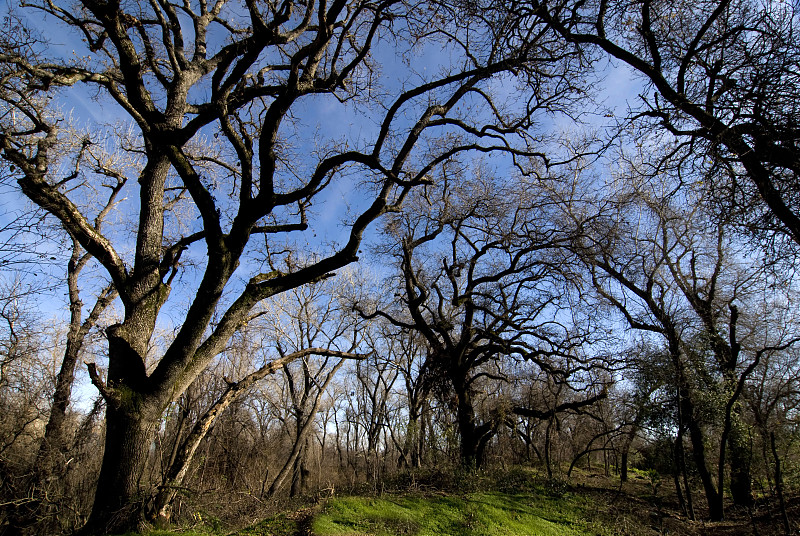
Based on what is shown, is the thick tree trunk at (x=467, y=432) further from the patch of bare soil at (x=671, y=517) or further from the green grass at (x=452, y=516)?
the patch of bare soil at (x=671, y=517)

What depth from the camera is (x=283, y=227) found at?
6363 mm

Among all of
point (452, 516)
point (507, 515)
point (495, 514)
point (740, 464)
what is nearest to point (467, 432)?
point (507, 515)

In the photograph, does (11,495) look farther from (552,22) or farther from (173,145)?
(552,22)

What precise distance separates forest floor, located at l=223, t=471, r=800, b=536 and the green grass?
0.05ft

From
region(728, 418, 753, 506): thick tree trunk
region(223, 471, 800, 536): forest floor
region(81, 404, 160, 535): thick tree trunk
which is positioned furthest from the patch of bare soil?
region(81, 404, 160, 535): thick tree trunk

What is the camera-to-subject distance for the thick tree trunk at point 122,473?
4137mm

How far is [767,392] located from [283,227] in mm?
15779

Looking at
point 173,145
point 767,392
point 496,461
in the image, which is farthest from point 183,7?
point 767,392

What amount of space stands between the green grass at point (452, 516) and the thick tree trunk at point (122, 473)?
209cm

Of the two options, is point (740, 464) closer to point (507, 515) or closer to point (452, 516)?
point (507, 515)

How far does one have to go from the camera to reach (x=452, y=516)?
6809 millimetres

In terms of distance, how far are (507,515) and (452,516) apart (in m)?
1.23

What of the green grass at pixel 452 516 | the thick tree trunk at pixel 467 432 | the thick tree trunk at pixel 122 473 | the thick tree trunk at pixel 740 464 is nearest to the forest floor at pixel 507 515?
the green grass at pixel 452 516

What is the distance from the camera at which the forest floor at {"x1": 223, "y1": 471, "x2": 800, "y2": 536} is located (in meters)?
5.76
